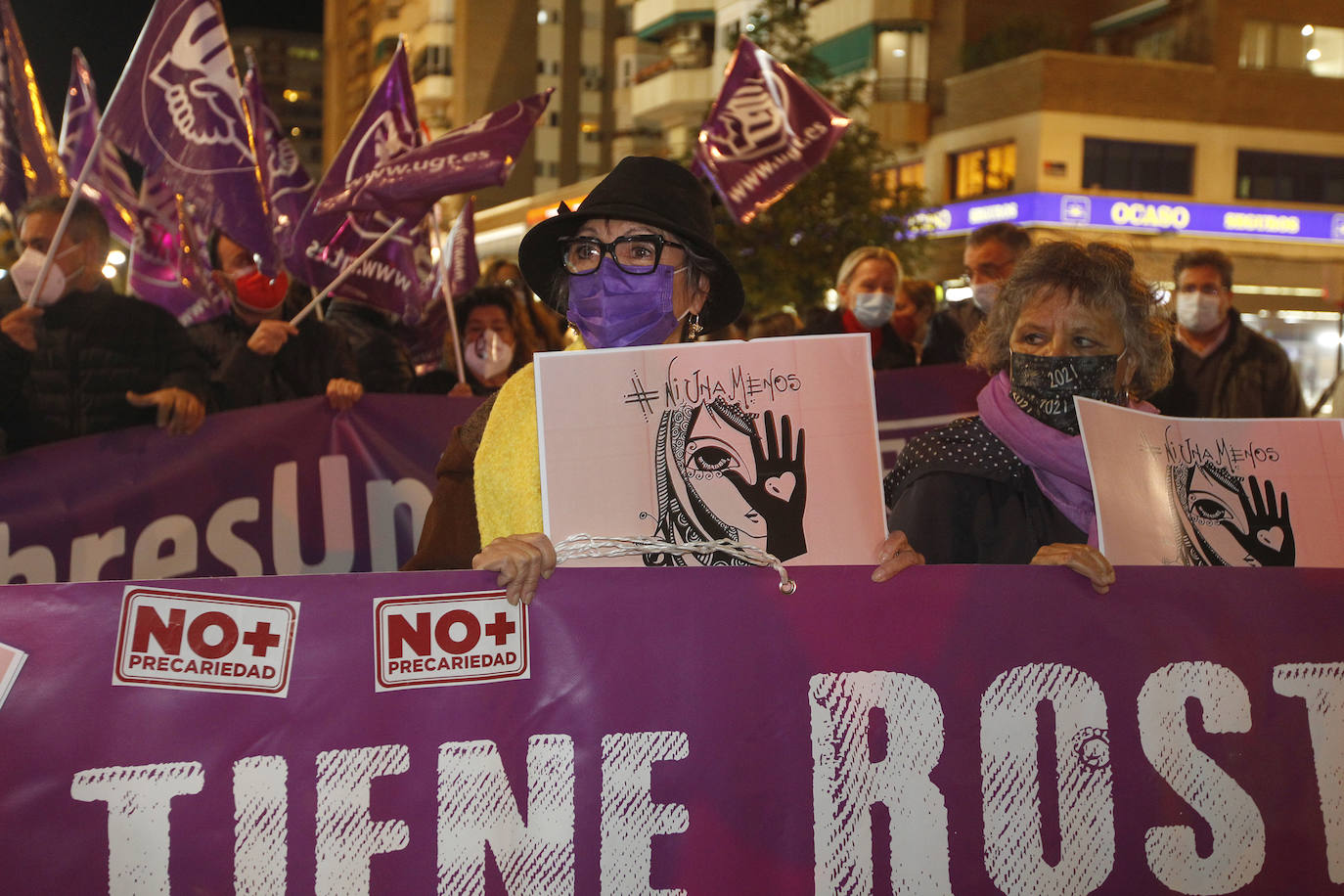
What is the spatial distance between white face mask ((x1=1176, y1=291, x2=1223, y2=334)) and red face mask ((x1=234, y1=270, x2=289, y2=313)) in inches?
164

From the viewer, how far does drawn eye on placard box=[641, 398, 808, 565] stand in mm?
2322

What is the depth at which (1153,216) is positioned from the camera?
1070 inches

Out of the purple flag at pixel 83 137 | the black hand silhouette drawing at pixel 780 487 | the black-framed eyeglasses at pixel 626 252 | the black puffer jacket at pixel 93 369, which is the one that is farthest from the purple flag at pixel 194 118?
the black hand silhouette drawing at pixel 780 487

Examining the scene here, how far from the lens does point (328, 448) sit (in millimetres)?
5504

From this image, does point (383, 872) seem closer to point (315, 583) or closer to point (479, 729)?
point (479, 729)

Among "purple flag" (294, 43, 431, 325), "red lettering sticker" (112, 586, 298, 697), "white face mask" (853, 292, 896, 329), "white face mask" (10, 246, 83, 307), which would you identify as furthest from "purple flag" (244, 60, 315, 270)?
"red lettering sticker" (112, 586, 298, 697)

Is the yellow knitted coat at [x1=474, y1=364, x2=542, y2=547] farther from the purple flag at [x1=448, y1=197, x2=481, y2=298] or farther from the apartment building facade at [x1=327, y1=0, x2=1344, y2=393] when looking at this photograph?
the apartment building facade at [x1=327, y1=0, x2=1344, y2=393]

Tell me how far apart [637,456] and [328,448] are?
3.46 meters

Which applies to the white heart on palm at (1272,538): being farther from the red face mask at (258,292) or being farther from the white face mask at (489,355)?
the red face mask at (258,292)

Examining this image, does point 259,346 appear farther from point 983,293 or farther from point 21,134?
point 983,293

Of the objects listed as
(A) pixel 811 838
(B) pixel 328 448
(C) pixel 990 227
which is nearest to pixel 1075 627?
(A) pixel 811 838

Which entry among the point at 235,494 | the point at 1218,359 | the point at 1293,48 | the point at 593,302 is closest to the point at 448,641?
the point at 593,302

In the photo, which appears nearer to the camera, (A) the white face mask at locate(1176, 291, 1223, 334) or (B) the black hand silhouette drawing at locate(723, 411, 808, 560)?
(B) the black hand silhouette drawing at locate(723, 411, 808, 560)

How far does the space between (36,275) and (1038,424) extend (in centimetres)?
411
